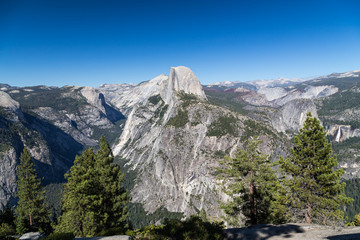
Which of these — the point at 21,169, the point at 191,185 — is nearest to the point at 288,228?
the point at 21,169

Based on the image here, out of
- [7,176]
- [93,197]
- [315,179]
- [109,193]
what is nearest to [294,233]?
[315,179]

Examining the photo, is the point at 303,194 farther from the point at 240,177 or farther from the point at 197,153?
the point at 197,153

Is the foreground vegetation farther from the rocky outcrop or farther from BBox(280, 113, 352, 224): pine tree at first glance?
the rocky outcrop

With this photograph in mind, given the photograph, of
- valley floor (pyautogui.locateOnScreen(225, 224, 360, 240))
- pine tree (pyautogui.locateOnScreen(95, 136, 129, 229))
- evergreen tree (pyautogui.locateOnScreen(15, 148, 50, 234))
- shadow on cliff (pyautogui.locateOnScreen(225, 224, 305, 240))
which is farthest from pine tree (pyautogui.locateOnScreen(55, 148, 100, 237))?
evergreen tree (pyautogui.locateOnScreen(15, 148, 50, 234))

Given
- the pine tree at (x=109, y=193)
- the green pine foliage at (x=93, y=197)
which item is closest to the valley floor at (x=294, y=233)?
the green pine foliage at (x=93, y=197)

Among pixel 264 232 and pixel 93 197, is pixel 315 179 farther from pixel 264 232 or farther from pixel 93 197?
pixel 93 197

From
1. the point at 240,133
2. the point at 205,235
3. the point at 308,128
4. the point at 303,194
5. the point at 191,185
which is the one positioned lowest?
the point at 191,185
